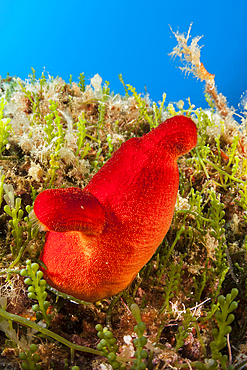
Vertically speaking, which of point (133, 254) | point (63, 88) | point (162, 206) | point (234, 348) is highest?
point (63, 88)

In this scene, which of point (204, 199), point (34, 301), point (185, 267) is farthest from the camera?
point (204, 199)

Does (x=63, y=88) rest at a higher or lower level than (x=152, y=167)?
higher

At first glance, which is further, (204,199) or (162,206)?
(204,199)

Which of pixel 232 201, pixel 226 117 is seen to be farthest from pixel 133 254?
pixel 226 117

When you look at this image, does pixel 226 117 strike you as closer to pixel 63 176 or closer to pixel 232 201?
pixel 232 201

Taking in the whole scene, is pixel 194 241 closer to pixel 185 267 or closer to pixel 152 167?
pixel 185 267

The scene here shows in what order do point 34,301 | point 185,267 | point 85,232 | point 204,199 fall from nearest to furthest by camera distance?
1. point 85,232
2. point 34,301
3. point 185,267
4. point 204,199

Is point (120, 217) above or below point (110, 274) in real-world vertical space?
above
